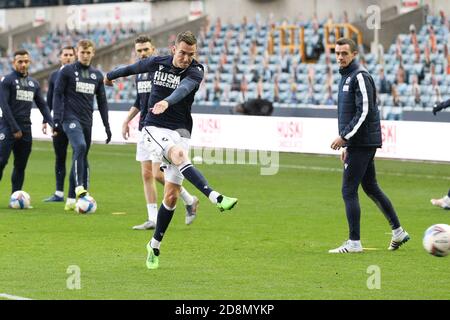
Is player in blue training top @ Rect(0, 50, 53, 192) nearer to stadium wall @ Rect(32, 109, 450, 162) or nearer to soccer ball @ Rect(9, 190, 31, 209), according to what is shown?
soccer ball @ Rect(9, 190, 31, 209)

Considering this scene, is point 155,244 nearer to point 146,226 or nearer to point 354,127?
point 354,127

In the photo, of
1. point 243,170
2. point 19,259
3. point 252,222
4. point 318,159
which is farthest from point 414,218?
point 318,159

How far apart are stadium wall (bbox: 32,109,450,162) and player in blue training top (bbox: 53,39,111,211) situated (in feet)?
28.4

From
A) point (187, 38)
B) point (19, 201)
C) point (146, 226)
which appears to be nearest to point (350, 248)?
point (187, 38)

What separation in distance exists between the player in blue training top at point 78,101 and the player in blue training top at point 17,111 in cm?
56

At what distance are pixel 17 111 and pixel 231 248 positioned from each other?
585 centimetres

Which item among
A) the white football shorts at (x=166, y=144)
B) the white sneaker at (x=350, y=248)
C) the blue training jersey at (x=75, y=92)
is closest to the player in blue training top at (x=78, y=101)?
the blue training jersey at (x=75, y=92)

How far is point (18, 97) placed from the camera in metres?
17.5

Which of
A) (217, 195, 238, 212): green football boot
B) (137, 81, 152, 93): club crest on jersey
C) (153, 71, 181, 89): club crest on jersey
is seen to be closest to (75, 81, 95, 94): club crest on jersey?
(137, 81, 152, 93): club crest on jersey

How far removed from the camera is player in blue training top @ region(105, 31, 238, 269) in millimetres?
11289

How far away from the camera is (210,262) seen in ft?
38.1

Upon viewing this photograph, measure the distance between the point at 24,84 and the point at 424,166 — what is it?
10.7 metres

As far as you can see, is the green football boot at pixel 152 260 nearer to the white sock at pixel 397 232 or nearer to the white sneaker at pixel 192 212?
the white sneaker at pixel 192 212
